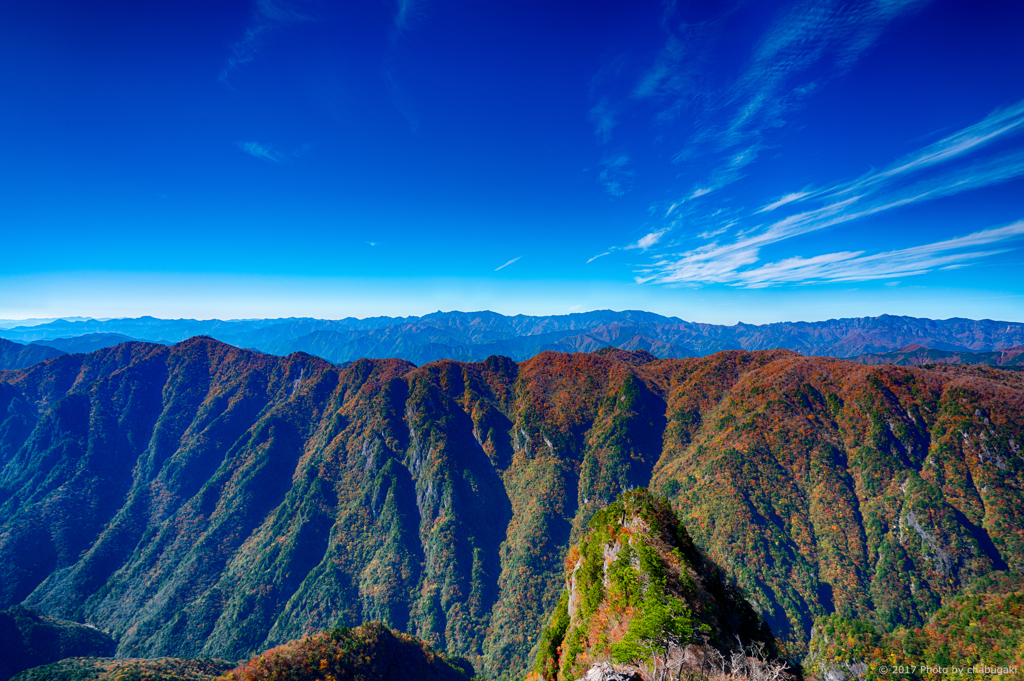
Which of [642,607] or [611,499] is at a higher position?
[642,607]

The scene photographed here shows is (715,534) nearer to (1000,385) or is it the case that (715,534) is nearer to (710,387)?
(710,387)

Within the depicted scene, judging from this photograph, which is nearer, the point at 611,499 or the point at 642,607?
the point at 642,607

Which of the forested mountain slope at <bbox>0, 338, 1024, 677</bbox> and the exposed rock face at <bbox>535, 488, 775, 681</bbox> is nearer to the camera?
the exposed rock face at <bbox>535, 488, 775, 681</bbox>

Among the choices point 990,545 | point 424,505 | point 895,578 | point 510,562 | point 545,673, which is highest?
point 545,673

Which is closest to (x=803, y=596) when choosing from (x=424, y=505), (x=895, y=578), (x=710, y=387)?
(x=895, y=578)

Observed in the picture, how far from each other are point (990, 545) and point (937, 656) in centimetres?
7077

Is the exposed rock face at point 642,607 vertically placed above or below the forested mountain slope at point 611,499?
above

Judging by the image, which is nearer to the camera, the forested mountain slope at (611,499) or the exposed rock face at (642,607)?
the exposed rock face at (642,607)

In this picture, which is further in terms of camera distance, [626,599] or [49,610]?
[49,610]

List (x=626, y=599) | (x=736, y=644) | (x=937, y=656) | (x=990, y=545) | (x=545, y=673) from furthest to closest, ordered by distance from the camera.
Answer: (x=990, y=545) < (x=937, y=656) < (x=545, y=673) < (x=626, y=599) < (x=736, y=644)

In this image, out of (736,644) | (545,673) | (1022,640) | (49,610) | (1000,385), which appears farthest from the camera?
(49,610)

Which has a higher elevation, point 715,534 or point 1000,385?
point 1000,385

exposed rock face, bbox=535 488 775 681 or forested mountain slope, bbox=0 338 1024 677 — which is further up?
exposed rock face, bbox=535 488 775 681

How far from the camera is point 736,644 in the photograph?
24203mm
